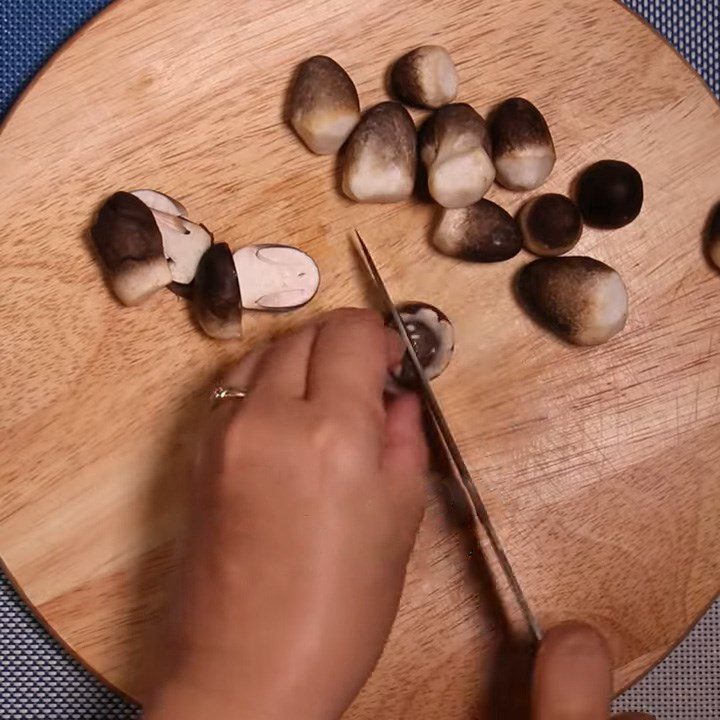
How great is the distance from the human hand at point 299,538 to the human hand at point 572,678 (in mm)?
153

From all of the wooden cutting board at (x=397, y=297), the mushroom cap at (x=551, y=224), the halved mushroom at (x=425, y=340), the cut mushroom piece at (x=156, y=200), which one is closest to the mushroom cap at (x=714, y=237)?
the wooden cutting board at (x=397, y=297)

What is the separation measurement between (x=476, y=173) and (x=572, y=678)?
0.42 m

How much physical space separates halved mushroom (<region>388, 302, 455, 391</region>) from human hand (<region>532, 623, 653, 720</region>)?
0.25m

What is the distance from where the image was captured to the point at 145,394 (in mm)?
830

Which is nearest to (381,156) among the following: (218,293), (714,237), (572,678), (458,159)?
(458,159)

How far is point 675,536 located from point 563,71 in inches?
17.3

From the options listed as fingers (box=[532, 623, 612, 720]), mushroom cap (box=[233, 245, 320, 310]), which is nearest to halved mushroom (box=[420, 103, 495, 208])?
mushroom cap (box=[233, 245, 320, 310])

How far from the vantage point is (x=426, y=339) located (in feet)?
2.72

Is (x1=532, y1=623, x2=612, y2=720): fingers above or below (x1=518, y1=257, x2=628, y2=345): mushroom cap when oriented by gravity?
below

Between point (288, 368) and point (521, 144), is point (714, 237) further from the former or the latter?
point (288, 368)

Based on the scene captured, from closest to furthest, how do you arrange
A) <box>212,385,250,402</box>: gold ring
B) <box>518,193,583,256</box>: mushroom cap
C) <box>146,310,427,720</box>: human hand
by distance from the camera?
<box>146,310,427,720</box>: human hand < <box>212,385,250,402</box>: gold ring < <box>518,193,583,256</box>: mushroom cap

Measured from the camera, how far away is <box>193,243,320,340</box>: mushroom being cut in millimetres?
792

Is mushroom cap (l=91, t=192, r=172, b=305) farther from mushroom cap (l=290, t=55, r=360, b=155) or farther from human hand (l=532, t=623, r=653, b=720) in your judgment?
human hand (l=532, t=623, r=653, b=720)

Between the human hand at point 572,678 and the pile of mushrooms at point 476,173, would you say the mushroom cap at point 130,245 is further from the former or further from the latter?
the human hand at point 572,678
